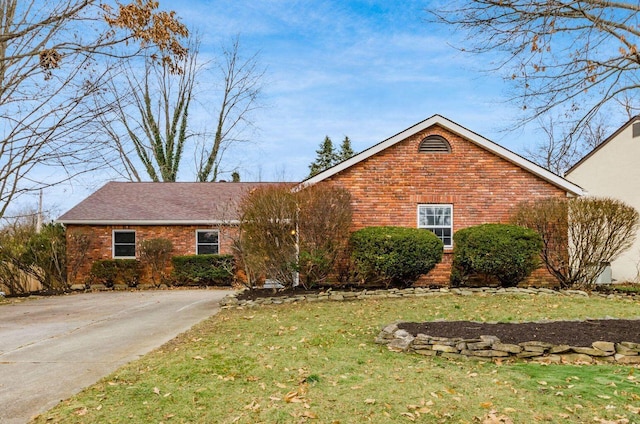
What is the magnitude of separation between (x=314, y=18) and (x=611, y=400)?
32.3 feet

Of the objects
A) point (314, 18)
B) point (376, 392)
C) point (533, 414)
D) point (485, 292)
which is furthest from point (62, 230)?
point (533, 414)

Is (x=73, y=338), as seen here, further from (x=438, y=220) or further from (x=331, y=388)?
(x=438, y=220)

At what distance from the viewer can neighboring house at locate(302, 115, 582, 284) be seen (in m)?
14.4

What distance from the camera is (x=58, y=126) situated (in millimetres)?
9797

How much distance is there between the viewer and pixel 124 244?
18.9m

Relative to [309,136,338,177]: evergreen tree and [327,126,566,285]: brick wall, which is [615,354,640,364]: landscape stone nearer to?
[327,126,566,285]: brick wall

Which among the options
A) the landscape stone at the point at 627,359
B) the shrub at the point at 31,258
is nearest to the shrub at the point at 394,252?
the landscape stone at the point at 627,359

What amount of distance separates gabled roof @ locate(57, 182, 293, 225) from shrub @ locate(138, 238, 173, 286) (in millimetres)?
1003

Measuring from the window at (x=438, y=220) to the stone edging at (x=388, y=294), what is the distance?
6.61 feet

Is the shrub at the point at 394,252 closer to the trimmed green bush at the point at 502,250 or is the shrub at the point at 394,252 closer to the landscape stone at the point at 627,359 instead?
the trimmed green bush at the point at 502,250

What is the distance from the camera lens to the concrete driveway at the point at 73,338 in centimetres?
535

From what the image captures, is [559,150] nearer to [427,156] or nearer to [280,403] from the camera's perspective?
[427,156]

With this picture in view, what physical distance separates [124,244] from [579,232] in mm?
16115

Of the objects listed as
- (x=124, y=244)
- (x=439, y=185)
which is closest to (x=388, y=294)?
(x=439, y=185)
